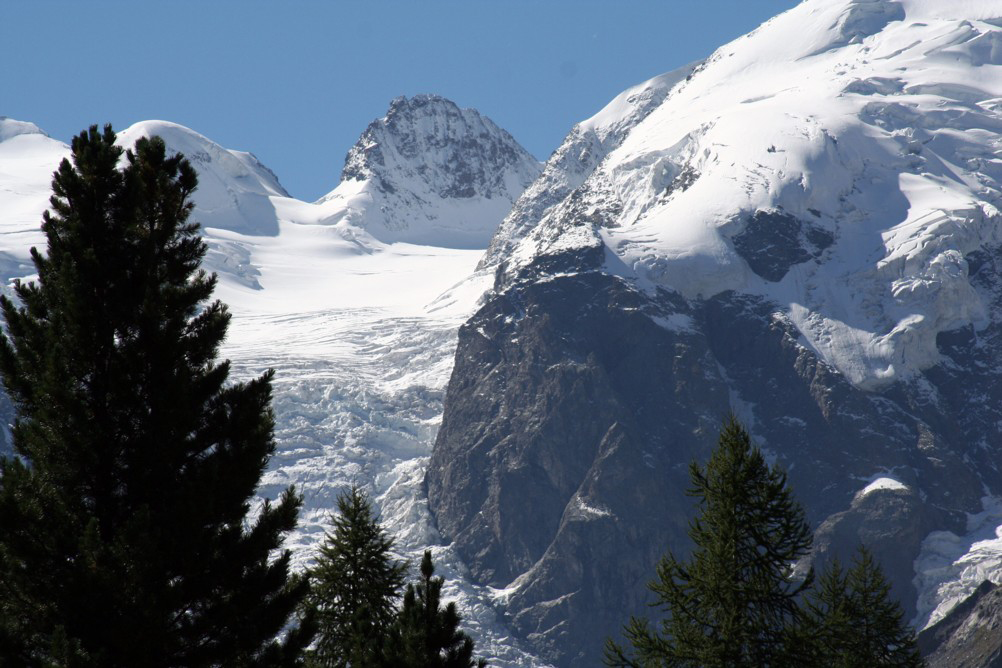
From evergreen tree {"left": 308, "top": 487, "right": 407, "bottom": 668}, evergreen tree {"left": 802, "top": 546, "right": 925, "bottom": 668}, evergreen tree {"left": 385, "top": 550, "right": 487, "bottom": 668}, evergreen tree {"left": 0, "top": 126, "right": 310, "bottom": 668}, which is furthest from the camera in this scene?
evergreen tree {"left": 802, "top": 546, "right": 925, "bottom": 668}

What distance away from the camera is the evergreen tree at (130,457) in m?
24.5

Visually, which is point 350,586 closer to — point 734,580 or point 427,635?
point 427,635

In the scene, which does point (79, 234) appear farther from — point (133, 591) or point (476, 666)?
point (476, 666)

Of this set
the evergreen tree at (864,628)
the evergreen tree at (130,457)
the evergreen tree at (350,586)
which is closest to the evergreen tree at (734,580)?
the evergreen tree at (864,628)

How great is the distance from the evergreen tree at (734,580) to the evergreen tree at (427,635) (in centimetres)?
344

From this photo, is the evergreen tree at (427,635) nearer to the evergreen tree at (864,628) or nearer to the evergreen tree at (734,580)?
the evergreen tree at (734,580)

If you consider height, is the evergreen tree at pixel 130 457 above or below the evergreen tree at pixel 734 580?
above

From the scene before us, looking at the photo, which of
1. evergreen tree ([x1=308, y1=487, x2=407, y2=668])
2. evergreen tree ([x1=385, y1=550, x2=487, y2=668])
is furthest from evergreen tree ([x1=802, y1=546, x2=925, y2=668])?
evergreen tree ([x1=308, y1=487, x2=407, y2=668])

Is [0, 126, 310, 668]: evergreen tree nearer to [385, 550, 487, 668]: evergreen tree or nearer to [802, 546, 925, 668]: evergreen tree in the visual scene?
[385, 550, 487, 668]: evergreen tree

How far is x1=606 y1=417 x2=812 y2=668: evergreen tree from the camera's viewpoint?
1084 inches

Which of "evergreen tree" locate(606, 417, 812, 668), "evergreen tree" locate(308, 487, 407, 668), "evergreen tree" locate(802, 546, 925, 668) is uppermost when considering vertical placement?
"evergreen tree" locate(606, 417, 812, 668)

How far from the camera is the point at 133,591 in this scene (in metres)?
24.5

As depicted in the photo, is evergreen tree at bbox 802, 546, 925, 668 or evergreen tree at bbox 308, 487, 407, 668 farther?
evergreen tree at bbox 802, 546, 925, 668

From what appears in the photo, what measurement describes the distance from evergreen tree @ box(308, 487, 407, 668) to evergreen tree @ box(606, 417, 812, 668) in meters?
6.76
